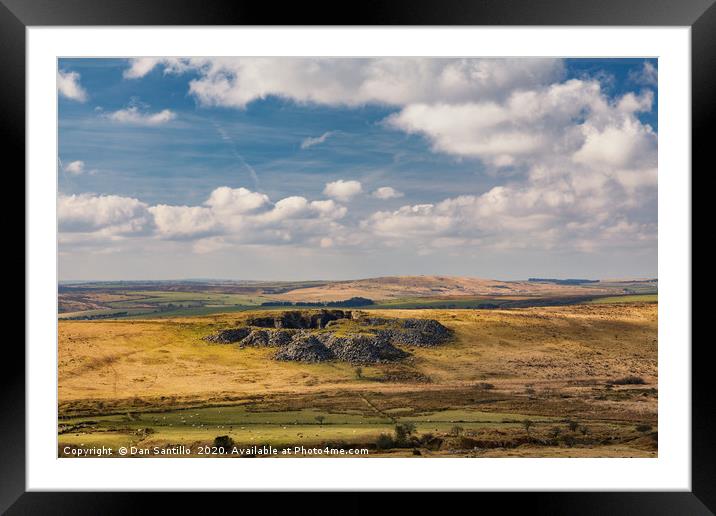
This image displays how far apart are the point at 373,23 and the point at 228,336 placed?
46.2 ft

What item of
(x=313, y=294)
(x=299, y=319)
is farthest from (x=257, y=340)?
(x=313, y=294)

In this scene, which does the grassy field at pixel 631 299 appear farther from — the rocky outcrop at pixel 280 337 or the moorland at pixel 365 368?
the rocky outcrop at pixel 280 337

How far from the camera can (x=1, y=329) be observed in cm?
252

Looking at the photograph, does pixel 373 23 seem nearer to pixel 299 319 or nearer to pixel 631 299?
pixel 299 319

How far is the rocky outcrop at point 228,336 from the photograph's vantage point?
15094 millimetres

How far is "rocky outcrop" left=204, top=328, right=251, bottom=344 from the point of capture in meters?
15.1

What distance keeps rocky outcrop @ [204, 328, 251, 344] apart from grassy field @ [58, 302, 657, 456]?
316 mm

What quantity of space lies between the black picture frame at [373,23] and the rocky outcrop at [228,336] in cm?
1281

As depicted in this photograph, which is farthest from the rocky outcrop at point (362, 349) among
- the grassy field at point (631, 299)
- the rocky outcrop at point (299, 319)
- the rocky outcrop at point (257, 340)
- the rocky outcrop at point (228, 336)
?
the grassy field at point (631, 299)

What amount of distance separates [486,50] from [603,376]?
50.0 feet

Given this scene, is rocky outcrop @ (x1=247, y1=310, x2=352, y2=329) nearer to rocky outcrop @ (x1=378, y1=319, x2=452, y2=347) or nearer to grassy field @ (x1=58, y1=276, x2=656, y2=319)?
grassy field @ (x1=58, y1=276, x2=656, y2=319)

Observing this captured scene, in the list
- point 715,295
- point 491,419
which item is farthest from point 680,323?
point 491,419

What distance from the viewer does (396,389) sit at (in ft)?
44.4

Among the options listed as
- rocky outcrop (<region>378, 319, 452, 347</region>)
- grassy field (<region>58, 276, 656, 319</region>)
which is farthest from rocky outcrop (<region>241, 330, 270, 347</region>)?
rocky outcrop (<region>378, 319, 452, 347</region>)
